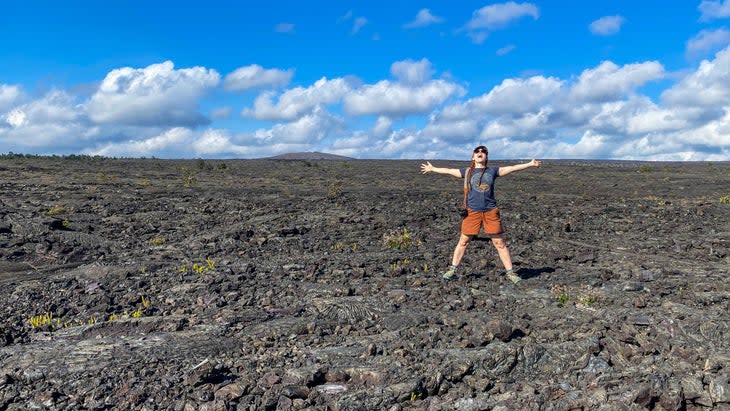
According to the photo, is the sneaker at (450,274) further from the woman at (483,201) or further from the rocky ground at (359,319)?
the rocky ground at (359,319)

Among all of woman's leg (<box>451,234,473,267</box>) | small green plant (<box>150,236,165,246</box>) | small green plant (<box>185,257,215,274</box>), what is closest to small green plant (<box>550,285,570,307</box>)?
woman's leg (<box>451,234,473,267</box>)

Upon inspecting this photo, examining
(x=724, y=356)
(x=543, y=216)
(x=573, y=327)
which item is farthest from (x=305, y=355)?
(x=543, y=216)

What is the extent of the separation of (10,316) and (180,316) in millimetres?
2415

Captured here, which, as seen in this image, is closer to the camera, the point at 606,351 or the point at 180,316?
the point at 606,351

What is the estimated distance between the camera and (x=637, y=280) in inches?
366

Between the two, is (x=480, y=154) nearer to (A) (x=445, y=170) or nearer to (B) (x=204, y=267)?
(A) (x=445, y=170)

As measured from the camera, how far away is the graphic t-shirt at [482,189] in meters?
9.07

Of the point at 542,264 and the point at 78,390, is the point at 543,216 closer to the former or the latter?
the point at 542,264

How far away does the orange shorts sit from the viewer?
9117 millimetres

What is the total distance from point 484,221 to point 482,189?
50cm

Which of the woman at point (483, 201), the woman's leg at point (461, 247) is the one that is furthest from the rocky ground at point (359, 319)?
the woman at point (483, 201)

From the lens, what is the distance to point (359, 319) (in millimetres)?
7398

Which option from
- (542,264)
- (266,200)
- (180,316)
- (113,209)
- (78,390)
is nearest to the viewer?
(78,390)

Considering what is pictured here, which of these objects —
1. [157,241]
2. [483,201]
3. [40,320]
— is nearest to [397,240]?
[483,201]
